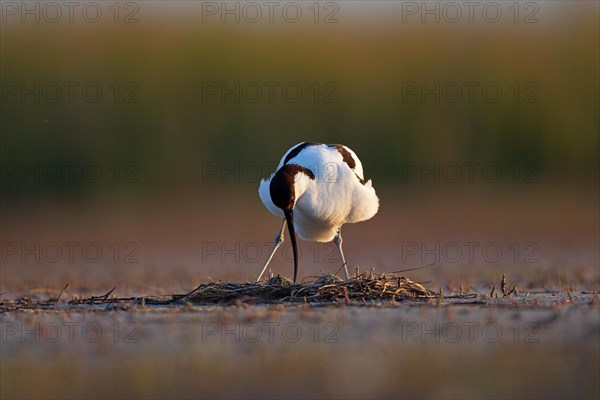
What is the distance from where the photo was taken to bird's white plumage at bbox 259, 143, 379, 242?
10539 mm

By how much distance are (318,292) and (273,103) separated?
12.3 m

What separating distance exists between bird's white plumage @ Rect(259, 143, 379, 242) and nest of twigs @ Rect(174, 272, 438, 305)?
3.39 ft

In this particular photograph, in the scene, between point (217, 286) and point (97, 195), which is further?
point (97, 195)

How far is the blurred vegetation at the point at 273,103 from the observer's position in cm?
2095

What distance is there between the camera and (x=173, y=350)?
7.14 meters

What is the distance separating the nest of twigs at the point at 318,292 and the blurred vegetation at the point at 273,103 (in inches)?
439

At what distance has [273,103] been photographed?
21484 millimetres

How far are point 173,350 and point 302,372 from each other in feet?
3.54

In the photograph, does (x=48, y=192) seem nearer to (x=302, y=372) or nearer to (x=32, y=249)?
(x=32, y=249)

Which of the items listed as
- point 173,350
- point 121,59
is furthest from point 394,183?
point 173,350
